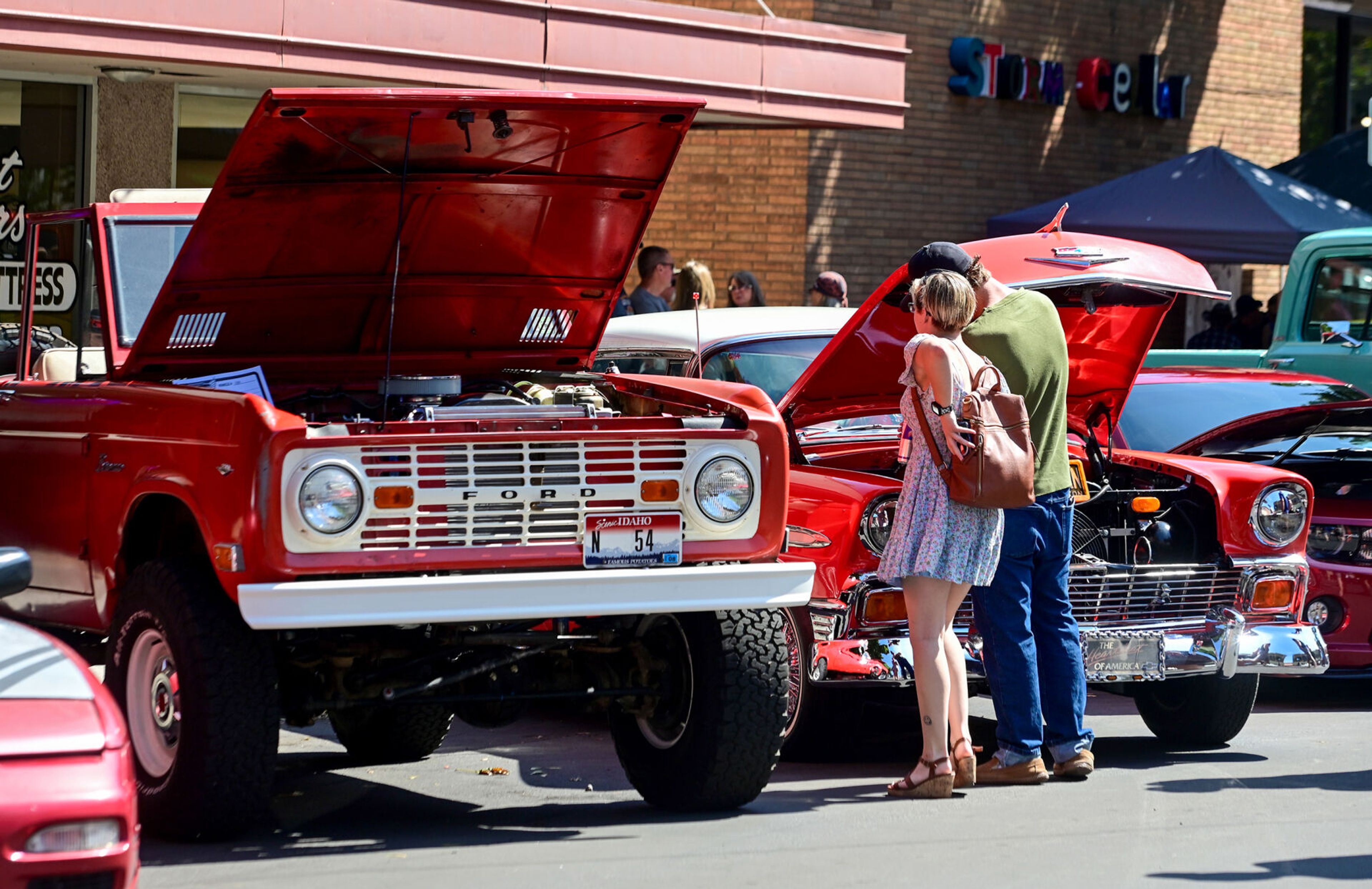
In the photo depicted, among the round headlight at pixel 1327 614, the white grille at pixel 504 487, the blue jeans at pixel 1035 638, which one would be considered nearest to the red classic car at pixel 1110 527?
the blue jeans at pixel 1035 638

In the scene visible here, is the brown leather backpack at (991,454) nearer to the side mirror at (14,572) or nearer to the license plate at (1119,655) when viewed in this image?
the license plate at (1119,655)

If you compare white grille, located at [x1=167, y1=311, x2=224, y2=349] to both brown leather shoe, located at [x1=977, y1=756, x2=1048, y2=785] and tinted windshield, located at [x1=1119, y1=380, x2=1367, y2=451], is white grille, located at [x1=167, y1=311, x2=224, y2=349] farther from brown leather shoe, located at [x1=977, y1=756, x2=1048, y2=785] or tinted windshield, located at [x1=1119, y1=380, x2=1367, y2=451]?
tinted windshield, located at [x1=1119, y1=380, x2=1367, y2=451]

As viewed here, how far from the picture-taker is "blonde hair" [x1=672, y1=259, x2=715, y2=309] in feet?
36.9

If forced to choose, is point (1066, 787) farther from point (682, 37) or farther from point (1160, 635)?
point (682, 37)

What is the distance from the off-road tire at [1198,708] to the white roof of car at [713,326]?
1.97m

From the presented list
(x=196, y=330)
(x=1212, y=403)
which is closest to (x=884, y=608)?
(x=196, y=330)

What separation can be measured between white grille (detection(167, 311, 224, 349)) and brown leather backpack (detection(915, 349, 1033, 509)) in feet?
7.60

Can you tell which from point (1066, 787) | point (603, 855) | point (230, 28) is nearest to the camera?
point (603, 855)

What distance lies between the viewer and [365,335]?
6715 mm

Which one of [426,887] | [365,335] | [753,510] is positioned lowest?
[426,887]

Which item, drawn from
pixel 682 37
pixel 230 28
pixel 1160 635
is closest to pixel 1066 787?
pixel 1160 635

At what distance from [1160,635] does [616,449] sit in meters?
2.38

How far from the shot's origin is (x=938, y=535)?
6.07 meters

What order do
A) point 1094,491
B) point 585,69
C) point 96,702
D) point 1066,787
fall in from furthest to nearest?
1. point 585,69
2. point 1094,491
3. point 1066,787
4. point 96,702
